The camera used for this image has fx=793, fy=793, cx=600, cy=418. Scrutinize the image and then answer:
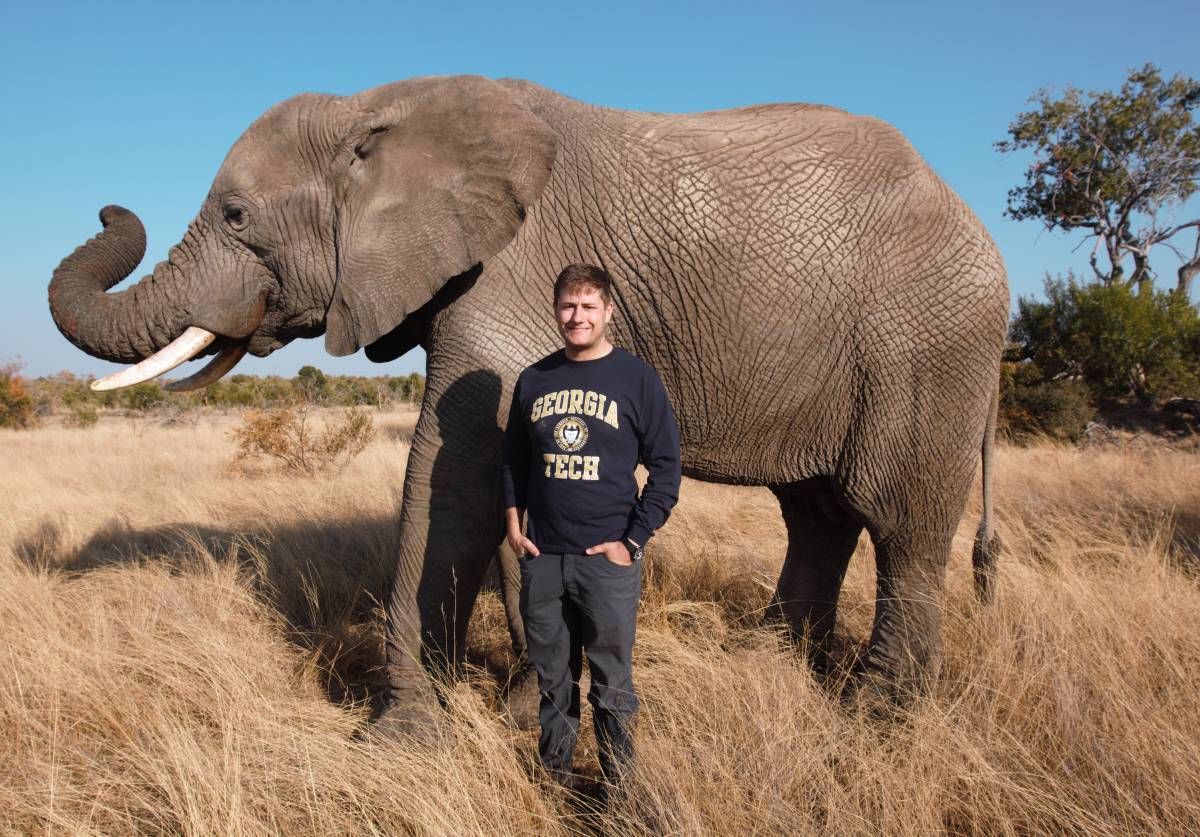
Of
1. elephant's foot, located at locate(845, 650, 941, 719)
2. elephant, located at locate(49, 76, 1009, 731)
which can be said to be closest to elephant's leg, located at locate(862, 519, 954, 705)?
elephant's foot, located at locate(845, 650, 941, 719)

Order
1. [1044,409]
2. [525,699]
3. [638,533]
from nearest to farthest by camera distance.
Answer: [638,533]
[525,699]
[1044,409]

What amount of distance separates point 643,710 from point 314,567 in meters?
3.08

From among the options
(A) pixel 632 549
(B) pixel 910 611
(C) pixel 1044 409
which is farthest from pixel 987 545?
(C) pixel 1044 409

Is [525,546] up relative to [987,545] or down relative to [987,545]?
up

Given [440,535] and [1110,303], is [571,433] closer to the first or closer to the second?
[440,535]

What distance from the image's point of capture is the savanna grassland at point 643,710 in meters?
2.45

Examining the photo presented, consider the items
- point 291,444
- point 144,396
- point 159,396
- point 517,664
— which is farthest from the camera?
point 159,396

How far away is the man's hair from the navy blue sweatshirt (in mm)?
221

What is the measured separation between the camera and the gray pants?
2500 mm

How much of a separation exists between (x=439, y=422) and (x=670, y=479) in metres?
1.03

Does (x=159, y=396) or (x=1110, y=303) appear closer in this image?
(x=1110, y=303)

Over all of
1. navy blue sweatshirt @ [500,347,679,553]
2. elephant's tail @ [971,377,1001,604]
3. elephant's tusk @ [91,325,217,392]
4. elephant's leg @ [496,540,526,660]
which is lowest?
elephant's leg @ [496,540,526,660]

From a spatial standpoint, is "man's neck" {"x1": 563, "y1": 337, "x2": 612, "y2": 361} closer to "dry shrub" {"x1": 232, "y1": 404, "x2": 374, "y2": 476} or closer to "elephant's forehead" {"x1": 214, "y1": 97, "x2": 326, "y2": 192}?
"elephant's forehead" {"x1": 214, "y1": 97, "x2": 326, "y2": 192}

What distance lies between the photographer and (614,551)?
2.46 metres
